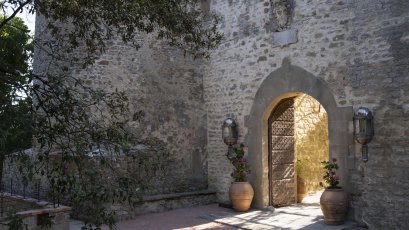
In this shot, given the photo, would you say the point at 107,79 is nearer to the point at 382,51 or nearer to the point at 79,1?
the point at 79,1

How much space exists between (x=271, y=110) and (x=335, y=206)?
9.42 ft

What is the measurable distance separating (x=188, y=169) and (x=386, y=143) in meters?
5.16

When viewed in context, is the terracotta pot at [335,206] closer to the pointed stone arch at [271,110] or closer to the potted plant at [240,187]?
the pointed stone arch at [271,110]

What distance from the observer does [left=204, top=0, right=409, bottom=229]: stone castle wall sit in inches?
263

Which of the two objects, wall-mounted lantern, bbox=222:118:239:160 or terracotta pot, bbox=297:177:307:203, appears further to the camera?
terracotta pot, bbox=297:177:307:203

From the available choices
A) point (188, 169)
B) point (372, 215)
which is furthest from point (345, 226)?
point (188, 169)

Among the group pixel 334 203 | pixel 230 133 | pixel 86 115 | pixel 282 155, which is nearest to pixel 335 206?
pixel 334 203

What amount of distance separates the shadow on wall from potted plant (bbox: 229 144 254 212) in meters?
1.76

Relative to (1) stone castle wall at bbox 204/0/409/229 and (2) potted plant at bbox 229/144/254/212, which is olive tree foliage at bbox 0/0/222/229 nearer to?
(1) stone castle wall at bbox 204/0/409/229

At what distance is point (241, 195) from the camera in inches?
341

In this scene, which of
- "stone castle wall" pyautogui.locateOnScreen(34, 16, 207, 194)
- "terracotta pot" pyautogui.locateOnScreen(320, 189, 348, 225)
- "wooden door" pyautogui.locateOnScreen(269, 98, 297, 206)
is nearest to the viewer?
"terracotta pot" pyautogui.locateOnScreen(320, 189, 348, 225)

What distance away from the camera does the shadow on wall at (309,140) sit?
10.3m

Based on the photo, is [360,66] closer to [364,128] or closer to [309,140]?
[364,128]

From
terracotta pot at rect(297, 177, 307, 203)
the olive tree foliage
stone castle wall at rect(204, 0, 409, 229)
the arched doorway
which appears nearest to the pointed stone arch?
stone castle wall at rect(204, 0, 409, 229)
